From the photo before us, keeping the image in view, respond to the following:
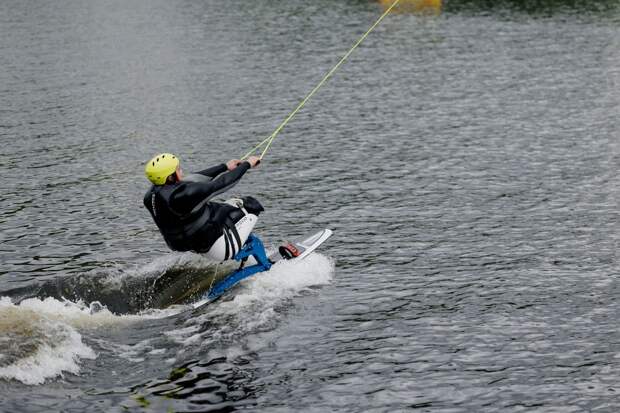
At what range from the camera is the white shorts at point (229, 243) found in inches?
770

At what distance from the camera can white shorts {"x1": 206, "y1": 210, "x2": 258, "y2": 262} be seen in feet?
64.1

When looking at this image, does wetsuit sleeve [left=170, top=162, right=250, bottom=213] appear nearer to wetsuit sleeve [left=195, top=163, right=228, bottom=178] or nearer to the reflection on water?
wetsuit sleeve [left=195, top=163, right=228, bottom=178]

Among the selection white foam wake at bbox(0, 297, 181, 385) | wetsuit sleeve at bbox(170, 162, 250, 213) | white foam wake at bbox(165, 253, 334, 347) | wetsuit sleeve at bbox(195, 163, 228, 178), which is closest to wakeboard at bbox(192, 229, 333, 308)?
white foam wake at bbox(165, 253, 334, 347)

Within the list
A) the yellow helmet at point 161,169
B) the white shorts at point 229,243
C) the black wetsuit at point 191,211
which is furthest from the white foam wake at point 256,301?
the yellow helmet at point 161,169

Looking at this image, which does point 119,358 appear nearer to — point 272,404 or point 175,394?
point 175,394

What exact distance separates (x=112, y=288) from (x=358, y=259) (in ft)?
18.8

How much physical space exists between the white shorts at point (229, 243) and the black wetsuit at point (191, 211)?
0.43 ft

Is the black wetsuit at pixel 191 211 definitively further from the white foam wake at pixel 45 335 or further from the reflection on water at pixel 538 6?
the reflection on water at pixel 538 6

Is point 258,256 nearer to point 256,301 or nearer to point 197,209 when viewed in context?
point 256,301

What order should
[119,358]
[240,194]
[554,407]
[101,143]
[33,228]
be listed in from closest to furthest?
[554,407]
[119,358]
[33,228]
[240,194]
[101,143]

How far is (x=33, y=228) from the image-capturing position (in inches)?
985

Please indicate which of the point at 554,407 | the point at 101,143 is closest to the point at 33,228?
the point at 101,143

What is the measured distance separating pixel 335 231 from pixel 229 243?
5499mm

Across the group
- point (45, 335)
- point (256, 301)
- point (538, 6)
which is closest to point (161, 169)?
point (256, 301)
